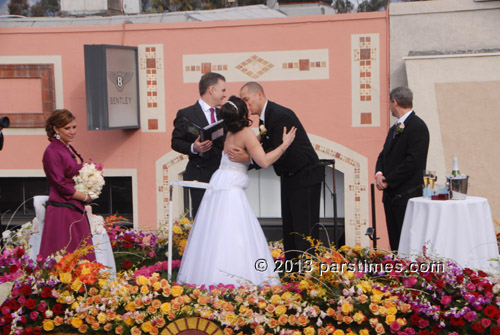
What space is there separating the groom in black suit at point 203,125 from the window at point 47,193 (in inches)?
146

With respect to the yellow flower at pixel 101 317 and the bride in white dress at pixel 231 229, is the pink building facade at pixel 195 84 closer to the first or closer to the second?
the bride in white dress at pixel 231 229

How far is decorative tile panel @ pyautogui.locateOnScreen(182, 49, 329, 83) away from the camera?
9.19 metres

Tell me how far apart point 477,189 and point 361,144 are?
1.66 meters

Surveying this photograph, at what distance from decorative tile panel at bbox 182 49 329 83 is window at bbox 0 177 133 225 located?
1920mm

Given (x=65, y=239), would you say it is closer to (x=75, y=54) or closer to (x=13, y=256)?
Result: (x=13, y=256)

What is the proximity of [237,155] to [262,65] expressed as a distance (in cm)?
450

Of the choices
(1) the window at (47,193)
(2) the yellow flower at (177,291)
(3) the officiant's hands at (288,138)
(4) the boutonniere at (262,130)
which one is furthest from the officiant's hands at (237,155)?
(1) the window at (47,193)

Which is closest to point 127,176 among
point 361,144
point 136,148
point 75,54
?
point 136,148

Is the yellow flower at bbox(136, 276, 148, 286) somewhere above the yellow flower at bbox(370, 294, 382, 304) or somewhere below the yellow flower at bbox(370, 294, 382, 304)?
above

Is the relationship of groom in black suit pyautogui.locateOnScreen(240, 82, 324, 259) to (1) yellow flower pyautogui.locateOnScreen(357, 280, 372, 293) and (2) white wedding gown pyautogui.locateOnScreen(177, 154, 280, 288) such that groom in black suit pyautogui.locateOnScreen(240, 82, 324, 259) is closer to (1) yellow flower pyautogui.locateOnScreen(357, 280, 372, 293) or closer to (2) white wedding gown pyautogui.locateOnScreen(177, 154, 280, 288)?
(2) white wedding gown pyautogui.locateOnScreen(177, 154, 280, 288)

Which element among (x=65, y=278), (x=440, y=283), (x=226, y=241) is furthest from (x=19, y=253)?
(x=440, y=283)

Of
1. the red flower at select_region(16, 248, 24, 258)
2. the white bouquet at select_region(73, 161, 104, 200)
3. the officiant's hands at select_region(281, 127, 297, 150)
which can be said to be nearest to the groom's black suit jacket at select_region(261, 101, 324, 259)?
the officiant's hands at select_region(281, 127, 297, 150)

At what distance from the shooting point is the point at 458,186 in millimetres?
5223

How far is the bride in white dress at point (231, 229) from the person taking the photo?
485cm
